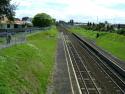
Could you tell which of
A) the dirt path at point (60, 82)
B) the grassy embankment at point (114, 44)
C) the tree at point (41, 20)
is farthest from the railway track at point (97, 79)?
the tree at point (41, 20)

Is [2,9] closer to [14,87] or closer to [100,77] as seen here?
[100,77]

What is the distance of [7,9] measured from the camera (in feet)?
160

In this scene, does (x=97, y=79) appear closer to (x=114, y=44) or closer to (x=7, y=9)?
(x=7, y=9)

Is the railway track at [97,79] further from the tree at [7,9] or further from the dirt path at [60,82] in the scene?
the tree at [7,9]

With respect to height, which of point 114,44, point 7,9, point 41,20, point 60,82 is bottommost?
point 114,44

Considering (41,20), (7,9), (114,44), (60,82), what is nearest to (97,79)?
(60,82)

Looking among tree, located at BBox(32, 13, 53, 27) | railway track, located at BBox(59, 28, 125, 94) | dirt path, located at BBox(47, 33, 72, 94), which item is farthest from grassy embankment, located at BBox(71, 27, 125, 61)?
tree, located at BBox(32, 13, 53, 27)

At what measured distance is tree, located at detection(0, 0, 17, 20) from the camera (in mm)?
47916

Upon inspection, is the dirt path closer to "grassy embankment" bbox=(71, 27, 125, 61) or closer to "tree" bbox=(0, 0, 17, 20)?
"grassy embankment" bbox=(71, 27, 125, 61)

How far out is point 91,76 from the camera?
3097 cm

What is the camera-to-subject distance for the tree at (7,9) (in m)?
47.9

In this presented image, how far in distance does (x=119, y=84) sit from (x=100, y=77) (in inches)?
127

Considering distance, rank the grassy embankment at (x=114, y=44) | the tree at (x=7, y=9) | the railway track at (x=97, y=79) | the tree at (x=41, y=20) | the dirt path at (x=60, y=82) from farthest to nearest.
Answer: the tree at (x=41, y=20)
the grassy embankment at (x=114, y=44)
the tree at (x=7, y=9)
the railway track at (x=97, y=79)
the dirt path at (x=60, y=82)

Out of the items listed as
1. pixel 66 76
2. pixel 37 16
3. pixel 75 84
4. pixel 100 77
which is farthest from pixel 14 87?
pixel 37 16
